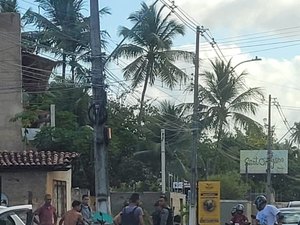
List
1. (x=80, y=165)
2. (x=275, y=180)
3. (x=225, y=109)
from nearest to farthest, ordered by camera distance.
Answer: (x=80, y=165) → (x=225, y=109) → (x=275, y=180)

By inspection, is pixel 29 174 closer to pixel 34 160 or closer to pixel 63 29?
pixel 34 160

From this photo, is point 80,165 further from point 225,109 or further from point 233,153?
point 233,153

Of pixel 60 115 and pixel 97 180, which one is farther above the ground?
pixel 60 115

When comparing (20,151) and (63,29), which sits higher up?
(63,29)

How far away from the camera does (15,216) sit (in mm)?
14438

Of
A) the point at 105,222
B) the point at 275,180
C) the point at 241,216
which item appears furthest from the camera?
the point at 275,180

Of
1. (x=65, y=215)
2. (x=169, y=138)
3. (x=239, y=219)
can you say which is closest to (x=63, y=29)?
(x=169, y=138)

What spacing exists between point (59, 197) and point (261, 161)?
4312 cm

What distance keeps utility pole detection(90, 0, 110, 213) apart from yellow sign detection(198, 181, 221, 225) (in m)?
9.48

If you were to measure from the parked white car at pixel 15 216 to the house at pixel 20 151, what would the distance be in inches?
436

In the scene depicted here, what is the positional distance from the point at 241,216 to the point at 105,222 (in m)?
4.71

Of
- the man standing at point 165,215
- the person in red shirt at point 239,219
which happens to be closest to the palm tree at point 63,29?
the person in red shirt at point 239,219

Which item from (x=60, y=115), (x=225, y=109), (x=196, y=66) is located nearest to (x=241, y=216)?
(x=196, y=66)

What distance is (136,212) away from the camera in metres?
18.0
